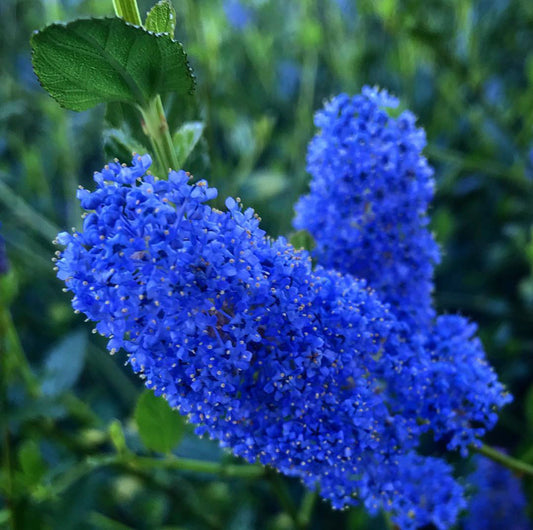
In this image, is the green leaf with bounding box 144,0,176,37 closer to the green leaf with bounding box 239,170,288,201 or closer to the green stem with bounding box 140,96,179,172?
the green stem with bounding box 140,96,179,172

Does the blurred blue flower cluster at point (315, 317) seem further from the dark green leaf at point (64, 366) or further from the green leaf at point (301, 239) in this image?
the dark green leaf at point (64, 366)

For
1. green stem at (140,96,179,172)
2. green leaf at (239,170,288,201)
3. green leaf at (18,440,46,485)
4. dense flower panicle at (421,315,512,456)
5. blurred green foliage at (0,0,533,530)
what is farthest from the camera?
green leaf at (239,170,288,201)

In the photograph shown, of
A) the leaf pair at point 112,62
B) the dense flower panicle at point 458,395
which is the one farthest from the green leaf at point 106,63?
the dense flower panicle at point 458,395

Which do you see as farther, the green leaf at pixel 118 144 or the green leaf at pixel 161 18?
the green leaf at pixel 118 144

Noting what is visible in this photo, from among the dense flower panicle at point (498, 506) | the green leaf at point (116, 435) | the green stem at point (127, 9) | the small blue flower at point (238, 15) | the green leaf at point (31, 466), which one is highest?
the small blue flower at point (238, 15)

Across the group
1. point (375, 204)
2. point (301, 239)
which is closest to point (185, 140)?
point (301, 239)

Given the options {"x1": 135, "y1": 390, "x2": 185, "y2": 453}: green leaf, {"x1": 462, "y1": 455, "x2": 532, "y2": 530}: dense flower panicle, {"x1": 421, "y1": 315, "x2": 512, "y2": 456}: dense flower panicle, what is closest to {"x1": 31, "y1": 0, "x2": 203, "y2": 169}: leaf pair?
{"x1": 135, "y1": 390, "x2": 185, "y2": 453}: green leaf
